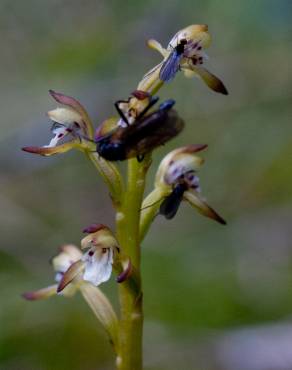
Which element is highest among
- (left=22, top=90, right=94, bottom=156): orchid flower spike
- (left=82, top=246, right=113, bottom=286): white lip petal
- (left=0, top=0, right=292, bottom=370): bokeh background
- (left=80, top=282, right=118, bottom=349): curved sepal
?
(left=22, top=90, right=94, bottom=156): orchid flower spike

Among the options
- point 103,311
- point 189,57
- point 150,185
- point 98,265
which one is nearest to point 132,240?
point 98,265

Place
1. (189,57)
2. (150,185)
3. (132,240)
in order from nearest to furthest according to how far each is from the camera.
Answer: (132,240), (189,57), (150,185)

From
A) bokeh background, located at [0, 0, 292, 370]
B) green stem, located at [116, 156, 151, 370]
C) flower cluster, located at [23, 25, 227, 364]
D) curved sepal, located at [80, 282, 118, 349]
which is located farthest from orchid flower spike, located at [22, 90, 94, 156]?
bokeh background, located at [0, 0, 292, 370]

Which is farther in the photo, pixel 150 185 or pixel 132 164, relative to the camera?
pixel 150 185

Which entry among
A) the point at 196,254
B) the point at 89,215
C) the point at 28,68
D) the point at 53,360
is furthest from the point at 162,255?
the point at 28,68

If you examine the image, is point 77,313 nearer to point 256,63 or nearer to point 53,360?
point 53,360

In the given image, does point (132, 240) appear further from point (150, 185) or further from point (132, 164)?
point (150, 185)

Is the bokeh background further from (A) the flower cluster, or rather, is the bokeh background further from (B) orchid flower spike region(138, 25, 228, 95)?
(B) orchid flower spike region(138, 25, 228, 95)
